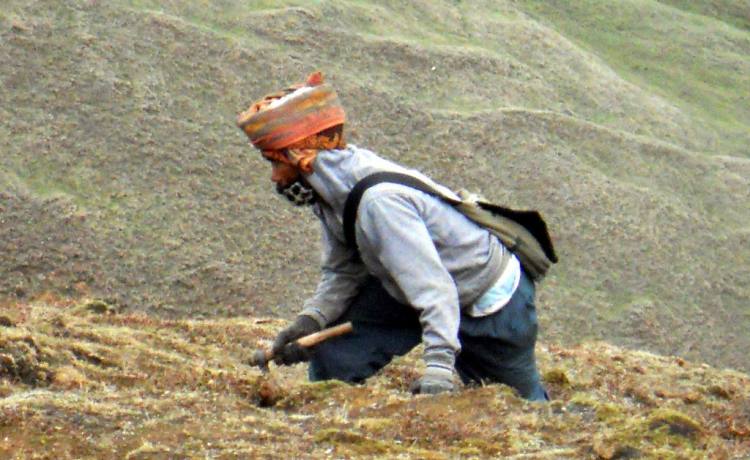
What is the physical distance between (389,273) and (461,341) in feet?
2.25

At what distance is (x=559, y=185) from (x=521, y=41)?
252 inches

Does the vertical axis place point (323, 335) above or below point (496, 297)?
below

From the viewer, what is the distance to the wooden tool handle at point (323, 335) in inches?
283

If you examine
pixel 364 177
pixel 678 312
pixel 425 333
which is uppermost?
pixel 364 177

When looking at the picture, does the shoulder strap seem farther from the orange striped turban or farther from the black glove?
the black glove

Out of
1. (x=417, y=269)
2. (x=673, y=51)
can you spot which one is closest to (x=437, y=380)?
(x=417, y=269)

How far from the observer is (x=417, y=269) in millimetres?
6426

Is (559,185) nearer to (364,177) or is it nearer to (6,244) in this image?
(6,244)

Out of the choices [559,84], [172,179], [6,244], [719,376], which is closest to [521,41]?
[559,84]

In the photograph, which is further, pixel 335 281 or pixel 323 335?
pixel 335 281

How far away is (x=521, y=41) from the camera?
28.9m

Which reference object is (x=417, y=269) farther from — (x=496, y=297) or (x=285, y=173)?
(x=285, y=173)

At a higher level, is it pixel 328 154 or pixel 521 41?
pixel 328 154

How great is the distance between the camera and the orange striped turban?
676cm
